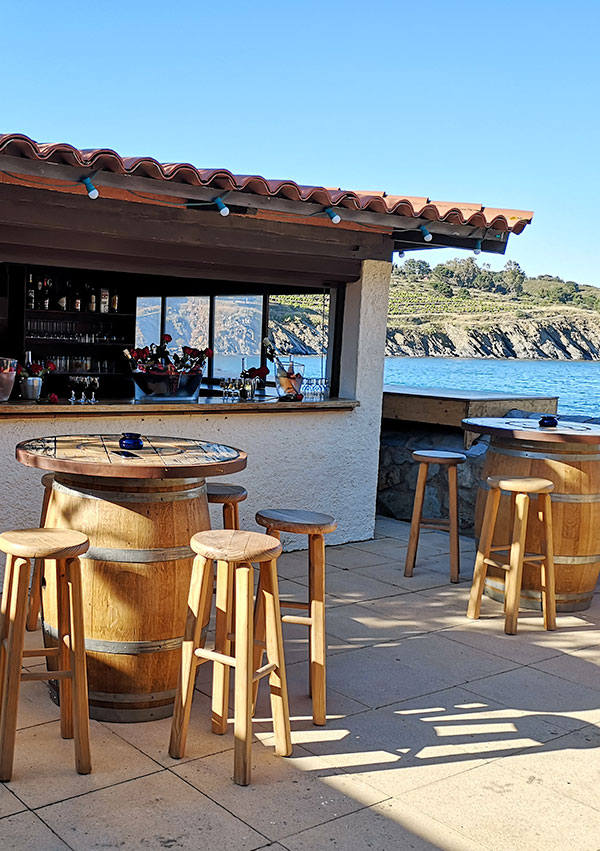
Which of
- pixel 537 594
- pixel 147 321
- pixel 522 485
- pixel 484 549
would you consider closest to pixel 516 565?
pixel 484 549

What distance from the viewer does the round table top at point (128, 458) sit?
3447 mm

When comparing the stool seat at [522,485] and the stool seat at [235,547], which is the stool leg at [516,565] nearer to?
the stool seat at [522,485]

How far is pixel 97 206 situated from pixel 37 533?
2.70 m

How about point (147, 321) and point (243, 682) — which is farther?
point (147, 321)

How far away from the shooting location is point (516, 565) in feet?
17.0

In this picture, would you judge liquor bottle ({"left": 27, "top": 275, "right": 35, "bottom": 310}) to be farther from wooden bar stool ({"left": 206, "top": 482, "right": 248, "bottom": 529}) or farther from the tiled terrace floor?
the tiled terrace floor

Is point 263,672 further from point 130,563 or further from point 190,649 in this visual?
point 130,563

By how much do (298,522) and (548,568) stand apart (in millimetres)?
2026

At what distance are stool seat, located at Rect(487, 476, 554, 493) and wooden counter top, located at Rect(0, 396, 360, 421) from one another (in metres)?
1.72

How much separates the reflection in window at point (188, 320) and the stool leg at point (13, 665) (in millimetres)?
7015

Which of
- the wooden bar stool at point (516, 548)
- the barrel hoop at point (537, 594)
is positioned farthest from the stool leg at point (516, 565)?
the barrel hoop at point (537, 594)

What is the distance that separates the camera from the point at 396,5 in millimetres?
20500

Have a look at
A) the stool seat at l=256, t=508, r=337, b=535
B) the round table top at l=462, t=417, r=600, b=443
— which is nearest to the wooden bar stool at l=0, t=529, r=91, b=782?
the stool seat at l=256, t=508, r=337, b=535

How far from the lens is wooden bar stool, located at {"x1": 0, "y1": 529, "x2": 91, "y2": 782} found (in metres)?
3.16
